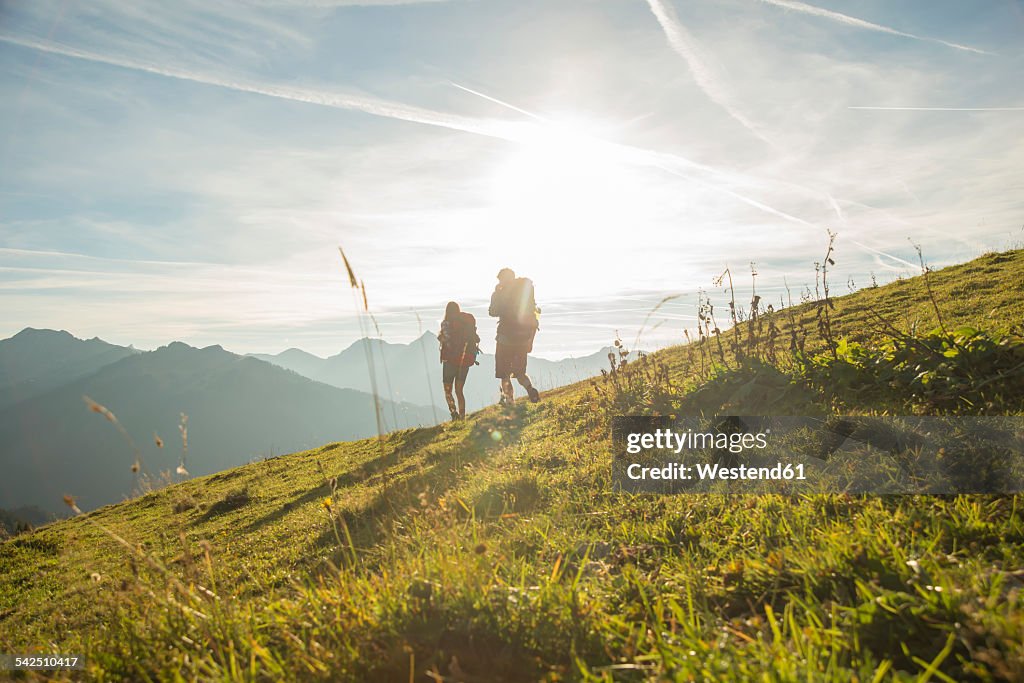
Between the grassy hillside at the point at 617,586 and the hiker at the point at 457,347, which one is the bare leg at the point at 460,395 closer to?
the hiker at the point at 457,347

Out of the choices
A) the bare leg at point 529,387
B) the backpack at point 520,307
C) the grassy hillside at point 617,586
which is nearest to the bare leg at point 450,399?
the bare leg at point 529,387

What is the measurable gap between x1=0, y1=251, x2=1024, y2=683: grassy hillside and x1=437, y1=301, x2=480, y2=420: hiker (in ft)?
31.9

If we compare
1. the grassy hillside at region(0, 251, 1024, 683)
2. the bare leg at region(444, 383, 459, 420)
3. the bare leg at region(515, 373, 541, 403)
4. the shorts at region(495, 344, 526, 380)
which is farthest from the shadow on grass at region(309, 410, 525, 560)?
the bare leg at region(444, 383, 459, 420)

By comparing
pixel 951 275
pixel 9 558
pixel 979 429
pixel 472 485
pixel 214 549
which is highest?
pixel 951 275

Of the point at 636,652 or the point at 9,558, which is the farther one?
the point at 9,558

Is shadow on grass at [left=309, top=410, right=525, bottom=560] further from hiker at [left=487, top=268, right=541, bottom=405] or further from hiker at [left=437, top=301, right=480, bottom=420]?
hiker at [left=437, top=301, right=480, bottom=420]

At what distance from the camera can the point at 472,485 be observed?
7066 millimetres

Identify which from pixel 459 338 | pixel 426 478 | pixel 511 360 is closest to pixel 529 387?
pixel 511 360

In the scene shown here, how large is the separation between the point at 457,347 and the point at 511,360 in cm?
176

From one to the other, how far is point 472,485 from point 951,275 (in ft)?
52.9

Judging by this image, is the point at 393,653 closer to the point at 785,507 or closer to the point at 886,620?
the point at 886,620

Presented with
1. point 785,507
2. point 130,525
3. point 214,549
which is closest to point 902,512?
point 785,507

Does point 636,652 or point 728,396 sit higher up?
point 728,396

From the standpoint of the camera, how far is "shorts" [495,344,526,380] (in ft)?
55.1
